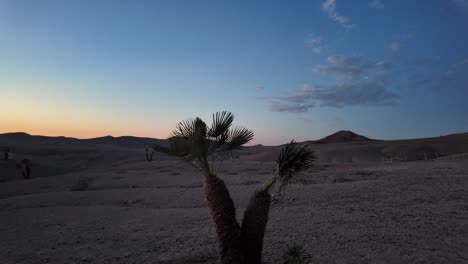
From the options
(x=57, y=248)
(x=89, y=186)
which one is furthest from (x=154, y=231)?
(x=89, y=186)

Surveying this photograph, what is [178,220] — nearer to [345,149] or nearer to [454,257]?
[454,257]

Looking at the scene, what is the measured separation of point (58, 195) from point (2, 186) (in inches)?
333

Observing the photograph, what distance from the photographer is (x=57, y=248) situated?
9.60 m

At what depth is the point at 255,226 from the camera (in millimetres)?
6980

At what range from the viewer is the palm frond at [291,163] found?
6.84 metres

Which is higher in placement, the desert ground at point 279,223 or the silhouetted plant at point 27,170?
the silhouetted plant at point 27,170

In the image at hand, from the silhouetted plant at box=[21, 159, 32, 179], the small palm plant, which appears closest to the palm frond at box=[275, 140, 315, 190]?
the small palm plant

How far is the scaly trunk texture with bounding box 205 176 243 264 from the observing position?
22.5 feet

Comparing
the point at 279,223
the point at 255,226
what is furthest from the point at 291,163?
the point at 279,223

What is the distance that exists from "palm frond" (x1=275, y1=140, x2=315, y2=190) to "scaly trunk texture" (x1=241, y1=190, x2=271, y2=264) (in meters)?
0.42

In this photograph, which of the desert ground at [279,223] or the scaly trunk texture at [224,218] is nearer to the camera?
the scaly trunk texture at [224,218]

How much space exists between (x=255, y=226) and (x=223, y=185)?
91 cm

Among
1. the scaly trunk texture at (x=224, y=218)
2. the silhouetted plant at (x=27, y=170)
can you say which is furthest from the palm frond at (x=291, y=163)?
the silhouetted plant at (x=27, y=170)

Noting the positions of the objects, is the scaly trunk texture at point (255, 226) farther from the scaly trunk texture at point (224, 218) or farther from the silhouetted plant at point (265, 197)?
the scaly trunk texture at point (224, 218)
